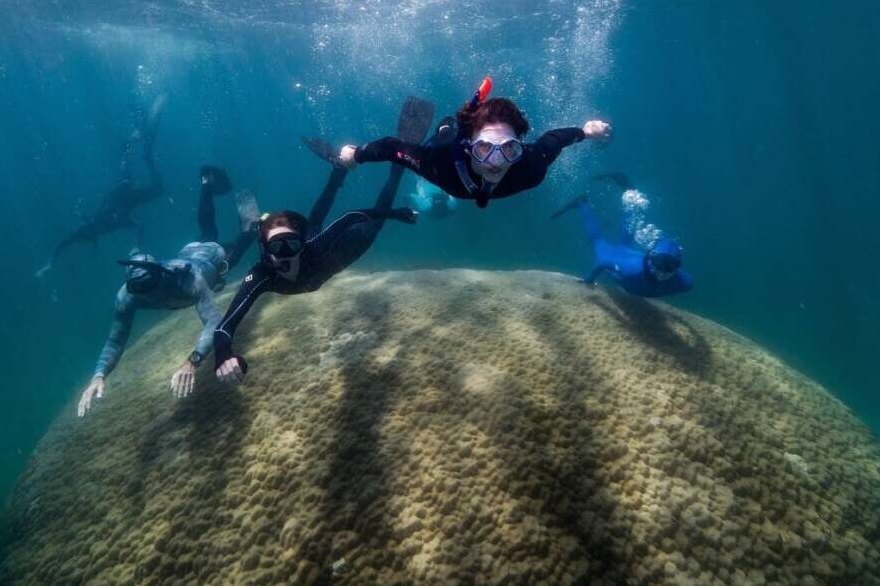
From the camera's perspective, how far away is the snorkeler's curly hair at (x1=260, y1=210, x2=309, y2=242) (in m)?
4.73

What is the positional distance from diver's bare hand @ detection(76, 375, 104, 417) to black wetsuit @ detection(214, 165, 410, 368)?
1.62m

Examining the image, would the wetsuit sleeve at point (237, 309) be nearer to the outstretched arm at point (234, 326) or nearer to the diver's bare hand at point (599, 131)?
the outstretched arm at point (234, 326)

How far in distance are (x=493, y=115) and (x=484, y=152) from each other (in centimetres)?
35

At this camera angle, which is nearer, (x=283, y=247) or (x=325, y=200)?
(x=283, y=247)

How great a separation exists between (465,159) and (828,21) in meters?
40.8

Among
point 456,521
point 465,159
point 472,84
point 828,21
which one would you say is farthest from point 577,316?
point 472,84

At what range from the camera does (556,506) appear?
9.73ft

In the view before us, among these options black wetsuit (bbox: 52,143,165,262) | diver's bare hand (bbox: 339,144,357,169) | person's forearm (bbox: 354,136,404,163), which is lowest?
black wetsuit (bbox: 52,143,165,262)

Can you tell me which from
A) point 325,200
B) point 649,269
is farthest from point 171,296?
point 649,269

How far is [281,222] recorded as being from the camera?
4727 mm

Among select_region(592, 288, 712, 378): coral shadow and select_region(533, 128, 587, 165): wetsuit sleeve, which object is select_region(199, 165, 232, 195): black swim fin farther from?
select_region(592, 288, 712, 378): coral shadow

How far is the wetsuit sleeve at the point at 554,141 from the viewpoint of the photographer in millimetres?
4863

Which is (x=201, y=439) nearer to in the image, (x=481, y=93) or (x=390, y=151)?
(x=390, y=151)

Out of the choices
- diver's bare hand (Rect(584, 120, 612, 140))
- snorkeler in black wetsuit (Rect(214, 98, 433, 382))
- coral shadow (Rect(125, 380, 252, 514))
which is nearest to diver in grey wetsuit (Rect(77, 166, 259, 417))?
coral shadow (Rect(125, 380, 252, 514))
